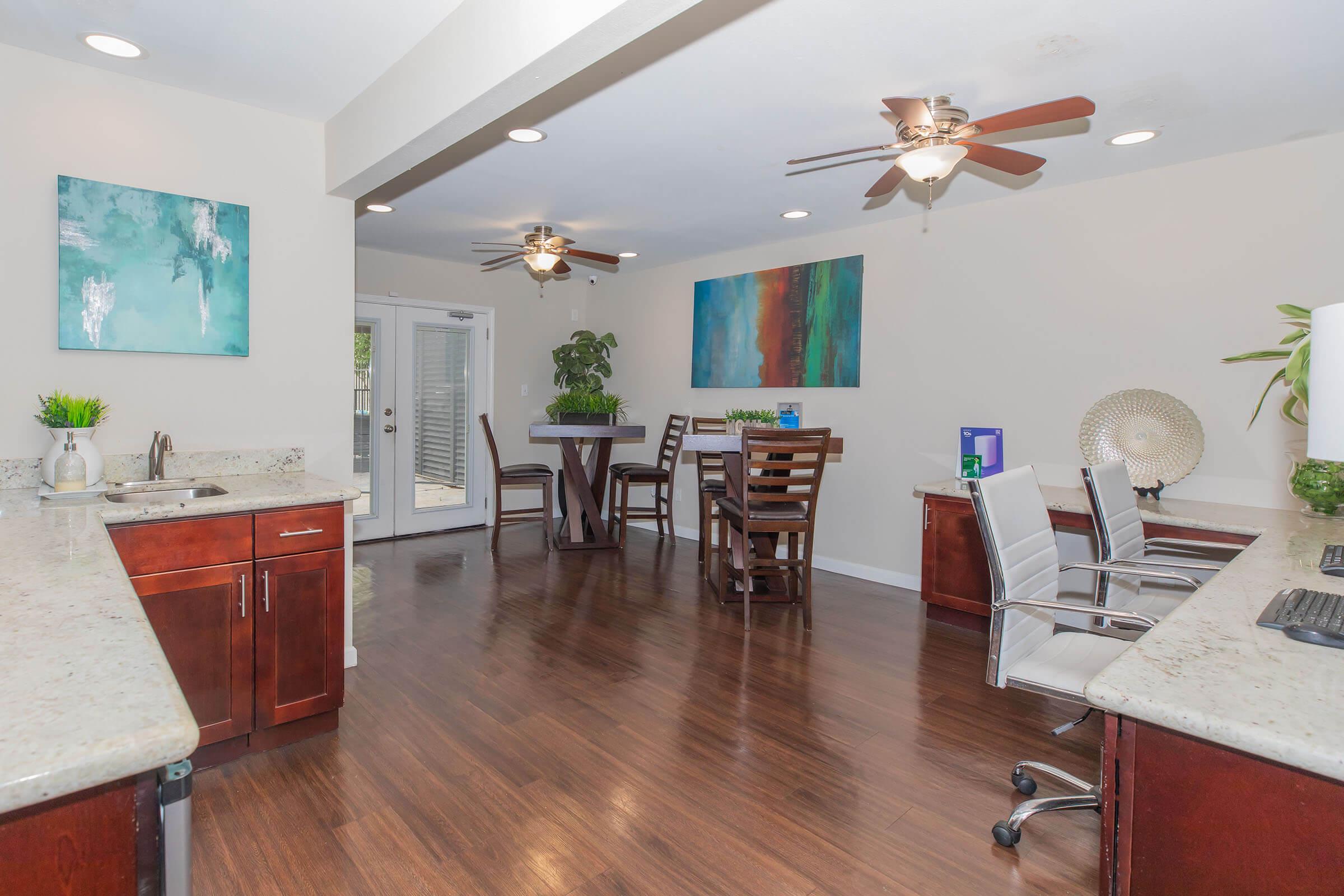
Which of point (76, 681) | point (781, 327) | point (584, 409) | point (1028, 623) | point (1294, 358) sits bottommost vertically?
point (1028, 623)

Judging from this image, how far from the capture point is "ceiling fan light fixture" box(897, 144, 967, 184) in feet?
8.52

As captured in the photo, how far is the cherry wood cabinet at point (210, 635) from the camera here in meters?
2.12

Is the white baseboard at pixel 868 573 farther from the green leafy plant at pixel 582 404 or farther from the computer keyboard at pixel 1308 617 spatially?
the computer keyboard at pixel 1308 617

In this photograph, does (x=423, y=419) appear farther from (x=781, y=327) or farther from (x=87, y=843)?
(x=87, y=843)

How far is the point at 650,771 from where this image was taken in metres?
2.27

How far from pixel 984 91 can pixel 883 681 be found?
2.39 m

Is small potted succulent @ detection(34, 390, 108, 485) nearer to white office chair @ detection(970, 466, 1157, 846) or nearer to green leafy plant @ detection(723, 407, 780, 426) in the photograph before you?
white office chair @ detection(970, 466, 1157, 846)

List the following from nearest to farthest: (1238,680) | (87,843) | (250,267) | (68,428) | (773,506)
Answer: (87,843), (1238,680), (68,428), (250,267), (773,506)

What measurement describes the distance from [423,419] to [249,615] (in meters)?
3.84

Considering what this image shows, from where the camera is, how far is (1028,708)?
274 centimetres

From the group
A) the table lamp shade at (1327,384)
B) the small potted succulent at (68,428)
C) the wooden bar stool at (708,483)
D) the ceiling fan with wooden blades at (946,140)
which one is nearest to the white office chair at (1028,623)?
the table lamp shade at (1327,384)

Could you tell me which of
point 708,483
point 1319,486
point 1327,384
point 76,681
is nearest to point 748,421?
point 708,483

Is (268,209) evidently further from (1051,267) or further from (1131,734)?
(1051,267)

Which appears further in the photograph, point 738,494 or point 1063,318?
point 738,494
